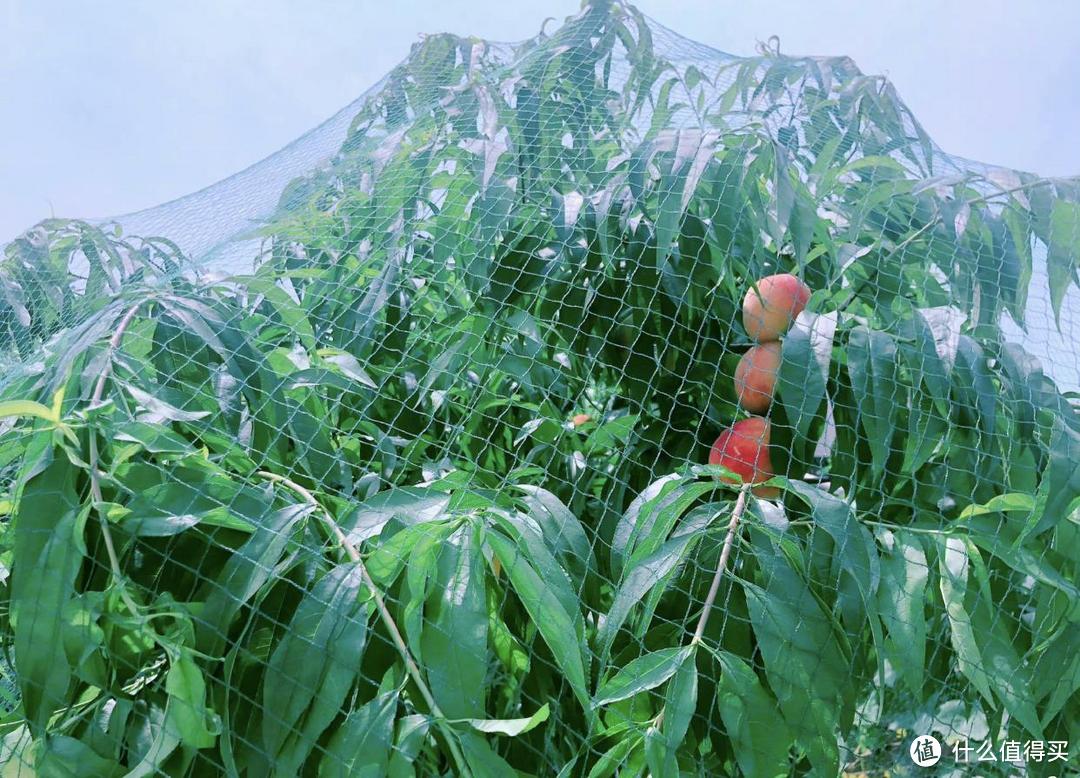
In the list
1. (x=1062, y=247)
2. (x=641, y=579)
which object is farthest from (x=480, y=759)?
(x=1062, y=247)

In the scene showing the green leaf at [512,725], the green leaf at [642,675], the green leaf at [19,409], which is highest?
the green leaf at [19,409]

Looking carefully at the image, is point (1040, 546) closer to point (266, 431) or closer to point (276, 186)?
point (266, 431)

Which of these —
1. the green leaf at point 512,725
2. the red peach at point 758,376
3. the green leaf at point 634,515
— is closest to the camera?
the green leaf at point 512,725

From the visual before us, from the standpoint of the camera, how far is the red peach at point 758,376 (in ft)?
2.81

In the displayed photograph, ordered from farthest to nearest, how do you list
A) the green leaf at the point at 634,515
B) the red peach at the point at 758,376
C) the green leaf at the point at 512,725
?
the red peach at the point at 758,376 < the green leaf at the point at 634,515 < the green leaf at the point at 512,725

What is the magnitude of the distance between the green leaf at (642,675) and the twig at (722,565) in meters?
0.02

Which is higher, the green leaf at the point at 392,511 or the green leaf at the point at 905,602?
the green leaf at the point at 392,511

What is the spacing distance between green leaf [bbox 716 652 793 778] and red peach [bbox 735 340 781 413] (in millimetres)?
263

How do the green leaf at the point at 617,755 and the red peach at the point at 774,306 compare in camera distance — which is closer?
the green leaf at the point at 617,755

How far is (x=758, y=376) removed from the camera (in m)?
0.86

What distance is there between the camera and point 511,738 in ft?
2.46

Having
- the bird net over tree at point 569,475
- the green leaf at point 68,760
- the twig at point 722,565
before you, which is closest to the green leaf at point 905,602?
the bird net over tree at point 569,475

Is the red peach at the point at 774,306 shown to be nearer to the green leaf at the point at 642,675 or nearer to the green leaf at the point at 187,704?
the green leaf at the point at 642,675

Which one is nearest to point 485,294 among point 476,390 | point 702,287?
point 476,390
